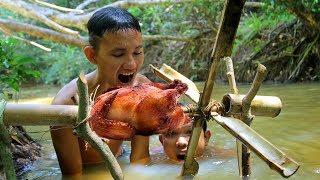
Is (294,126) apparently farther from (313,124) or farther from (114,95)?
(114,95)

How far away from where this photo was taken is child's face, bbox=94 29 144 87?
2447 millimetres

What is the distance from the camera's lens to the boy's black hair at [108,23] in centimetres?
250

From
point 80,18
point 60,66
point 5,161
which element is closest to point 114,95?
point 5,161

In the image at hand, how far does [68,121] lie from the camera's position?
4.46 ft

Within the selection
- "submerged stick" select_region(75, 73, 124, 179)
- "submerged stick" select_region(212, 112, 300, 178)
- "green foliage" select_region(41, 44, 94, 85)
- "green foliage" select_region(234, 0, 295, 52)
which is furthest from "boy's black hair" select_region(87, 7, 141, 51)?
"green foliage" select_region(41, 44, 94, 85)

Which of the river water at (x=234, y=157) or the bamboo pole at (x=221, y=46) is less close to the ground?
the bamboo pole at (x=221, y=46)

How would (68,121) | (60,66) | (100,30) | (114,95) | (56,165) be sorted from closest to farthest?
(68,121) < (114,95) < (100,30) < (56,165) < (60,66)

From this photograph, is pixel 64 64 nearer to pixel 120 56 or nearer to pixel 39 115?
pixel 120 56

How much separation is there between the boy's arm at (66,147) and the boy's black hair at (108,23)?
40 centimetres

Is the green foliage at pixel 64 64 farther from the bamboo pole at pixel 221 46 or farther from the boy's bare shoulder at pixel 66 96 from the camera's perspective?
the bamboo pole at pixel 221 46

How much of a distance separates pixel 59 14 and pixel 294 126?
4.78 m

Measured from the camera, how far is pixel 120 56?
2461 mm

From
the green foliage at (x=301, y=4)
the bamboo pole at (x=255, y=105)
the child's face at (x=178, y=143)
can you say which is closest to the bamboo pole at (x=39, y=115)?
the bamboo pole at (x=255, y=105)

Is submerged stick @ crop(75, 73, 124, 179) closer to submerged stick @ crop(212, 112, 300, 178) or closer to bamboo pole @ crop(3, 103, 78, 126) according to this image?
bamboo pole @ crop(3, 103, 78, 126)
